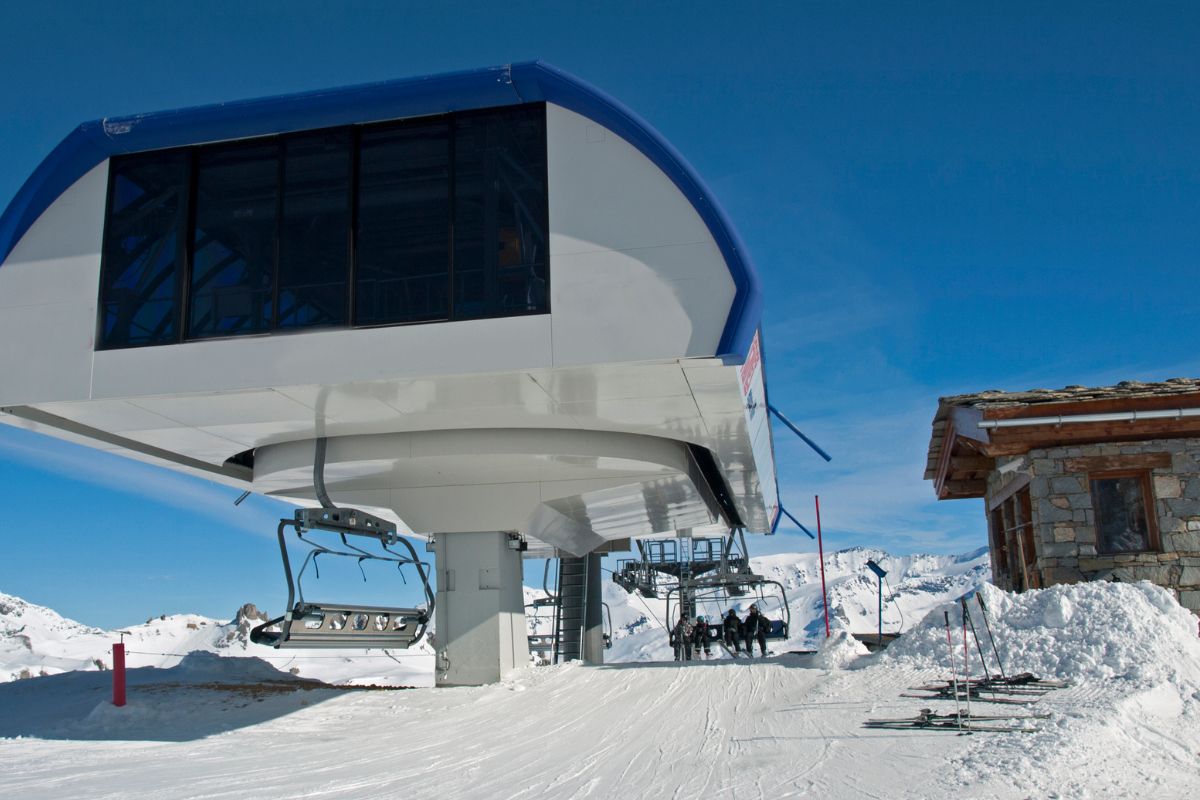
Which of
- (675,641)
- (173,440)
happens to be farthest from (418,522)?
(675,641)

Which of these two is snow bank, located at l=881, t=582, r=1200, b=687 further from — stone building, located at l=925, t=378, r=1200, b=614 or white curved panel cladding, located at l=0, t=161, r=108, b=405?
white curved panel cladding, located at l=0, t=161, r=108, b=405

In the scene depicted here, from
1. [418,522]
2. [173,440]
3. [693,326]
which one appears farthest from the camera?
[418,522]

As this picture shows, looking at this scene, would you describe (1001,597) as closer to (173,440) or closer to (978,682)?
(978,682)

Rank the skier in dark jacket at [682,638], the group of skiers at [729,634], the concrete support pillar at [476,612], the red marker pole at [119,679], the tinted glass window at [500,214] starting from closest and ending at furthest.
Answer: the tinted glass window at [500,214], the red marker pole at [119,679], the concrete support pillar at [476,612], the group of skiers at [729,634], the skier in dark jacket at [682,638]

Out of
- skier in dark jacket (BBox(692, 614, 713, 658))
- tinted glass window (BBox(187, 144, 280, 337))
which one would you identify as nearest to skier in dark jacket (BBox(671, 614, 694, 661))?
skier in dark jacket (BBox(692, 614, 713, 658))

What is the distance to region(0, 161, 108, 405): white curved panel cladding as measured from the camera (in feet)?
40.0

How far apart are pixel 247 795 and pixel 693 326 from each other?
6.04m

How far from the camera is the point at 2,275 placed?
41.1ft

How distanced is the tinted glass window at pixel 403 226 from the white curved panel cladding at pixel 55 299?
3.32 meters

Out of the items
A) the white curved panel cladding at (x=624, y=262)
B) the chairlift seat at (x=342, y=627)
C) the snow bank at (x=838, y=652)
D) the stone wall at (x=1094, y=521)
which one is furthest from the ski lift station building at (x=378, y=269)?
the stone wall at (x=1094, y=521)

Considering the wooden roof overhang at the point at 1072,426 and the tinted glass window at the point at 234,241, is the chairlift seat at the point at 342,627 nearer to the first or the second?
the tinted glass window at the point at 234,241

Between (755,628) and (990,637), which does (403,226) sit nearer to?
(990,637)

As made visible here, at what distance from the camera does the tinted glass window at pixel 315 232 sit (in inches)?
467

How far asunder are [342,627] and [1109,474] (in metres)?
10.7
